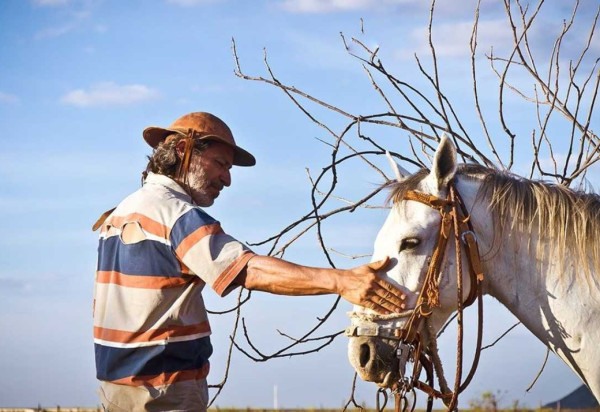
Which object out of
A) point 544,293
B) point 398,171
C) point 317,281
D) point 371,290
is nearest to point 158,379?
point 317,281

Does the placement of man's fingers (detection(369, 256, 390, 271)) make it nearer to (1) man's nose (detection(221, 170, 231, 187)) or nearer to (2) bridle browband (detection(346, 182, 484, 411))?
(2) bridle browband (detection(346, 182, 484, 411))

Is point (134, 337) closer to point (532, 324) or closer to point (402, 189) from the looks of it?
point (402, 189)

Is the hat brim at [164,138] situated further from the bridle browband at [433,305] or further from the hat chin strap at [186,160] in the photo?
the bridle browband at [433,305]

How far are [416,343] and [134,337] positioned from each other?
1217 millimetres

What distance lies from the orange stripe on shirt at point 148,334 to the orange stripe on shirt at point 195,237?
34cm

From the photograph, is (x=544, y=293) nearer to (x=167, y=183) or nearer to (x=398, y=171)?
(x=398, y=171)

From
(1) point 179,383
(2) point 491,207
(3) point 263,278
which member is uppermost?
(2) point 491,207

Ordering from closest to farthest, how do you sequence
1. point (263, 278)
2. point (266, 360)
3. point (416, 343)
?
point (263, 278) < point (416, 343) < point (266, 360)

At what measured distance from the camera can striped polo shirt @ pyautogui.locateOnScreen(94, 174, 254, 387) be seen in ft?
12.9

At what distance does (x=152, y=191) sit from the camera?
163 inches

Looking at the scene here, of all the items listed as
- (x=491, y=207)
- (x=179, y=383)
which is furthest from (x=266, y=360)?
(x=491, y=207)

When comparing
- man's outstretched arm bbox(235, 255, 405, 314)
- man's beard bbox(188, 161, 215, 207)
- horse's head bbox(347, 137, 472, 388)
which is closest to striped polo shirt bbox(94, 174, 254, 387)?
man's outstretched arm bbox(235, 255, 405, 314)

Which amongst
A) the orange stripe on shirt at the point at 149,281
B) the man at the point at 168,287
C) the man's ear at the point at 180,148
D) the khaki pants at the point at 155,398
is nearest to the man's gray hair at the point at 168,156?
the man's ear at the point at 180,148

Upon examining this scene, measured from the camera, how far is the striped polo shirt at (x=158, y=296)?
3.93 m
